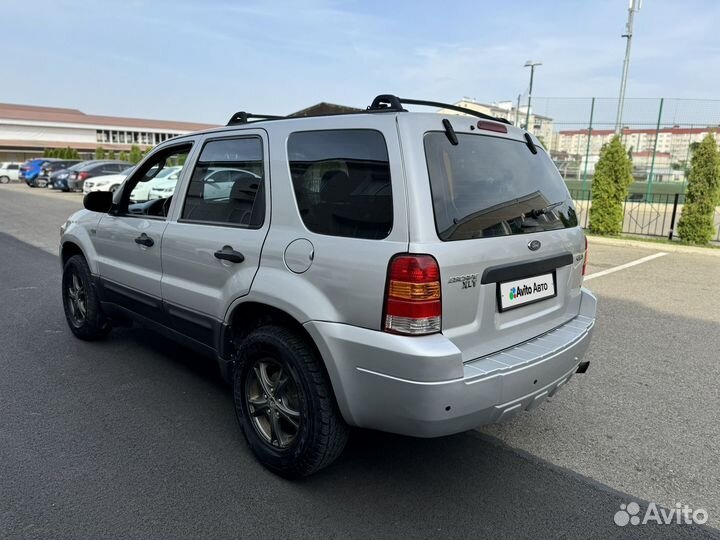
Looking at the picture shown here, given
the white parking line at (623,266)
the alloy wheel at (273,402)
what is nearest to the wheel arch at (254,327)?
the alloy wheel at (273,402)

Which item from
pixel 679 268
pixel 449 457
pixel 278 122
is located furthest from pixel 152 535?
pixel 679 268

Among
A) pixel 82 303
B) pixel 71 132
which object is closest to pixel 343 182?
pixel 82 303

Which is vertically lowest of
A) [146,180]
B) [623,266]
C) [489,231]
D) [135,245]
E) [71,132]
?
[623,266]

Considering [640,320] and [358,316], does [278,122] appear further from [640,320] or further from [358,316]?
[640,320]

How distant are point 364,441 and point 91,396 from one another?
79.9 inches

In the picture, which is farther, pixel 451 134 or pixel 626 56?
pixel 626 56

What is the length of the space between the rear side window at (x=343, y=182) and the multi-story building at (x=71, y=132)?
68080 mm

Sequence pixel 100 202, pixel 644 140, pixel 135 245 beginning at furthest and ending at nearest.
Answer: pixel 644 140
pixel 100 202
pixel 135 245

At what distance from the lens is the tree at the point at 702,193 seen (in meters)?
11.7

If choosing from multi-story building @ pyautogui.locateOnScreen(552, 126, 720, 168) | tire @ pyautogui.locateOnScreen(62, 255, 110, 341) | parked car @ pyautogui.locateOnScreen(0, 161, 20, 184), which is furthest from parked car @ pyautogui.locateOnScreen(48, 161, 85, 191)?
tire @ pyautogui.locateOnScreen(62, 255, 110, 341)

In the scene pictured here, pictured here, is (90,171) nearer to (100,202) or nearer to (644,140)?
(100,202)

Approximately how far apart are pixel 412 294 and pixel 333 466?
1.28 metres

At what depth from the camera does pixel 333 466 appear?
298cm

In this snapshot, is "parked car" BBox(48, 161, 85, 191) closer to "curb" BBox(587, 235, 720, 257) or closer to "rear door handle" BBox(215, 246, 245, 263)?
"curb" BBox(587, 235, 720, 257)
